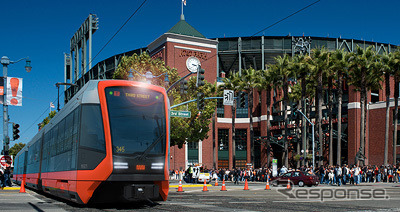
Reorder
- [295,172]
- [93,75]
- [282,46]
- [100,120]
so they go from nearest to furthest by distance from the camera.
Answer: [100,120] < [295,172] < [282,46] < [93,75]

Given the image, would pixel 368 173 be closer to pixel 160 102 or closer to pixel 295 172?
pixel 295 172

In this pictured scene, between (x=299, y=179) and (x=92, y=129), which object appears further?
(x=299, y=179)

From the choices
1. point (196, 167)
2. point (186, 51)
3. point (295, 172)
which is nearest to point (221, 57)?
point (186, 51)

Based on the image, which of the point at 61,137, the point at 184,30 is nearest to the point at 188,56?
the point at 184,30

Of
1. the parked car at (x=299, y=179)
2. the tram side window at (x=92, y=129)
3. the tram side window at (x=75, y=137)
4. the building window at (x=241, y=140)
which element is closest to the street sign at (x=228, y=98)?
the parked car at (x=299, y=179)

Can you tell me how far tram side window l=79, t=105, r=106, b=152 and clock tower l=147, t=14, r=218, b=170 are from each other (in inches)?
2003

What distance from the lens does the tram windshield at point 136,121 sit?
13.3 m

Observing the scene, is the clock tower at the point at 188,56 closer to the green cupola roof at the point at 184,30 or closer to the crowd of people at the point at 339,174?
the green cupola roof at the point at 184,30

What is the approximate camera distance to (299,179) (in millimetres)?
35938

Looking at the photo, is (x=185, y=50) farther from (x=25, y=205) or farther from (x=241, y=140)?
(x=25, y=205)

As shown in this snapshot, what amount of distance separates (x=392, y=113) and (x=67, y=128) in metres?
51.7

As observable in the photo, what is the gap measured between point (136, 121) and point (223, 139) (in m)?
60.2

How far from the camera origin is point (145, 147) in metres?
13.6

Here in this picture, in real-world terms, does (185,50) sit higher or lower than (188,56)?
higher
